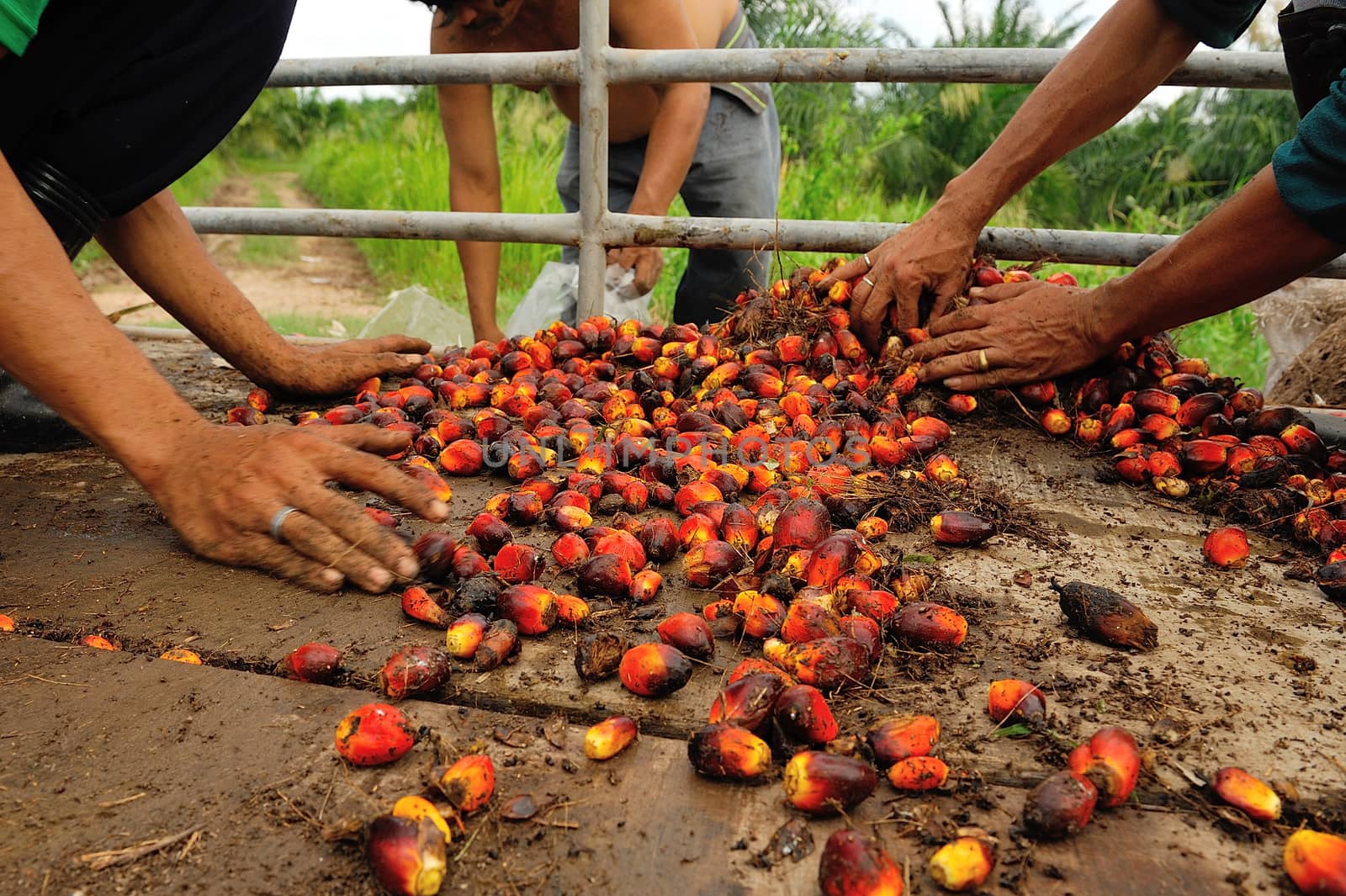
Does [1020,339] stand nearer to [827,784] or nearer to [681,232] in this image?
[681,232]

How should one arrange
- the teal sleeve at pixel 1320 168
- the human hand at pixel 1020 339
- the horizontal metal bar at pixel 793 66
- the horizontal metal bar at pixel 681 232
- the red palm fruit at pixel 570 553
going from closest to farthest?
the red palm fruit at pixel 570 553, the teal sleeve at pixel 1320 168, the human hand at pixel 1020 339, the horizontal metal bar at pixel 793 66, the horizontal metal bar at pixel 681 232

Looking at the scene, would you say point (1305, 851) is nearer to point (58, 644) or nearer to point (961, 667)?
point (961, 667)

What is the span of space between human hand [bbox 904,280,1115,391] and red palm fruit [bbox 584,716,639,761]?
1.61 meters

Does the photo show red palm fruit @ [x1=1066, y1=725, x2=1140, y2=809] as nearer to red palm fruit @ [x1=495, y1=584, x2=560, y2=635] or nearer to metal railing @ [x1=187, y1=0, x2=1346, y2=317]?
red palm fruit @ [x1=495, y1=584, x2=560, y2=635]

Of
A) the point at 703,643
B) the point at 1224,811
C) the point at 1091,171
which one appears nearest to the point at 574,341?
the point at 703,643

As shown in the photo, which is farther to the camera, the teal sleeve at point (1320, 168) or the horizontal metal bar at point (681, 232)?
the horizontal metal bar at point (681, 232)

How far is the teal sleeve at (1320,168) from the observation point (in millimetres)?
1790

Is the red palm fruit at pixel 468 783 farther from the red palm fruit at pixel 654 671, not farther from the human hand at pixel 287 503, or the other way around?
the human hand at pixel 287 503

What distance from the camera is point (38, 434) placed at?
2.31 m

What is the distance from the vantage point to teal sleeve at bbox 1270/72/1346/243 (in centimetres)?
179

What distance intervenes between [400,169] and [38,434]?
8010 mm

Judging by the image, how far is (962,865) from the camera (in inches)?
37.2

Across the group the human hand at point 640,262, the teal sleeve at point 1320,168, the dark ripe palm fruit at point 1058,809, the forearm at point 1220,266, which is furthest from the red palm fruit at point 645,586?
the human hand at point 640,262

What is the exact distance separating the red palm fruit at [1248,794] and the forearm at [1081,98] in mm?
1782
